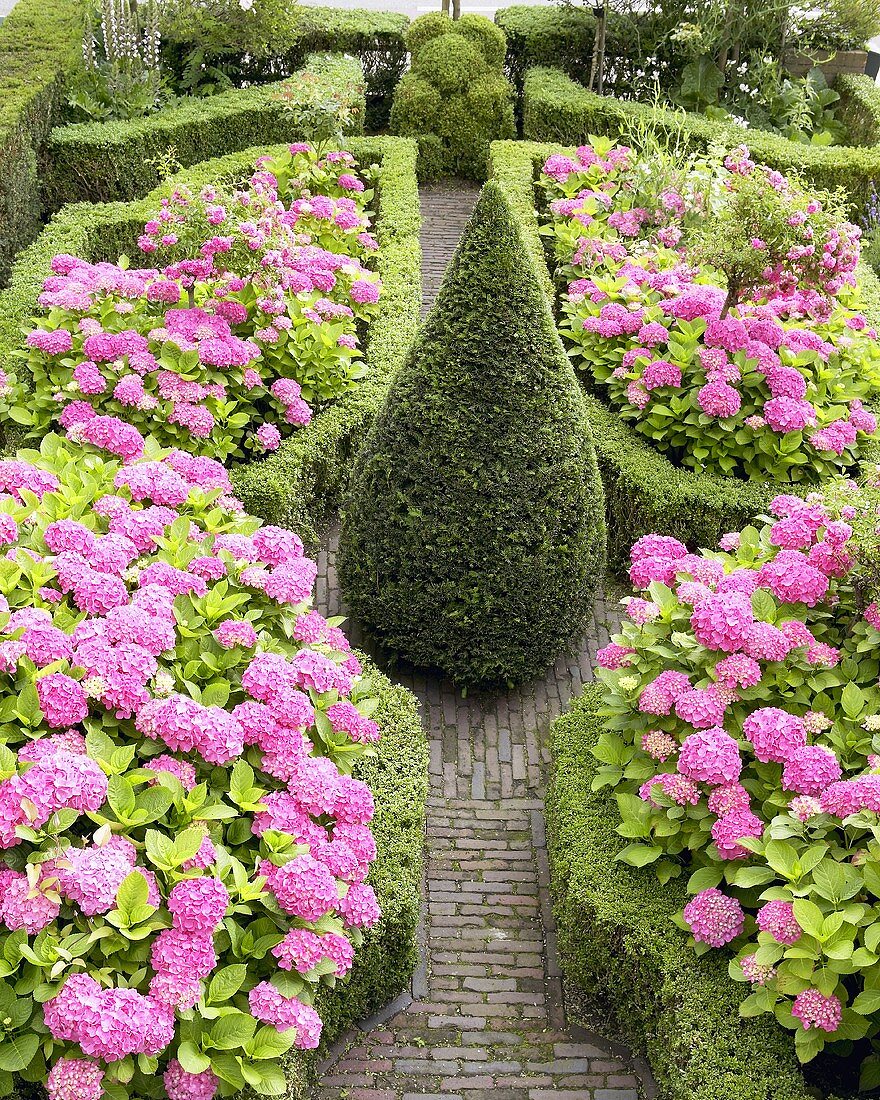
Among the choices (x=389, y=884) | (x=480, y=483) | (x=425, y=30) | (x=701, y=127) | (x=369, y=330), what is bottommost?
(x=389, y=884)

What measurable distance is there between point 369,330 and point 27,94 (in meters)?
4.12

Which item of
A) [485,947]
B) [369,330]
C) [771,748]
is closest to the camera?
[771,748]

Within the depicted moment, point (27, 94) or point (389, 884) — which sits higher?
point (27, 94)

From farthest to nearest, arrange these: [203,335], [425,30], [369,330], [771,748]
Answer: [425,30] < [369,330] < [203,335] < [771,748]

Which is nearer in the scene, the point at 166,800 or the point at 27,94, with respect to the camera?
the point at 166,800

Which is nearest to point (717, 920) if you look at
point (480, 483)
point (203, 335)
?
point (480, 483)

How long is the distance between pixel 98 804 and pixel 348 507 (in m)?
2.73

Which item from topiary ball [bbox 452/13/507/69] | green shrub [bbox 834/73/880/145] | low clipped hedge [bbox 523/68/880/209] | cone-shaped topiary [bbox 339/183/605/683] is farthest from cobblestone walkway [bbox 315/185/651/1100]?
topiary ball [bbox 452/13/507/69]

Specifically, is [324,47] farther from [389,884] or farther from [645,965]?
[645,965]

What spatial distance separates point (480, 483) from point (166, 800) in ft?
7.96

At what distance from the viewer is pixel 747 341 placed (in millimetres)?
7160

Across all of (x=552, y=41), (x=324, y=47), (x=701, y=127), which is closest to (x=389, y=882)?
(x=701, y=127)

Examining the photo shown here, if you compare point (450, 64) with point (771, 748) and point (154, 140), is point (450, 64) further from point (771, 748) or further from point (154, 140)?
point (771, 748)

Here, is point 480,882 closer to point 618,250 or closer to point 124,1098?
point 124,1098
